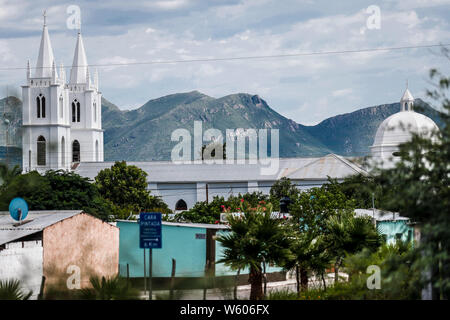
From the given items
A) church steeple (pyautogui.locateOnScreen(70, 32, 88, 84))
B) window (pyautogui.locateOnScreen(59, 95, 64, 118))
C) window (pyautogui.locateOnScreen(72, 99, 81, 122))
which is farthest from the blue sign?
window (pyautogui.locateOnScreen(72, 99, 81, 122))

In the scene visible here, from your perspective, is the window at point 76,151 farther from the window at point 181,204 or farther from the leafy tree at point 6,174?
the leafy tree at point 6,174

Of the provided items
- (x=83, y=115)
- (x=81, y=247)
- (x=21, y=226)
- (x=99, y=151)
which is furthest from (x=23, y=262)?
(x=99, y=151)

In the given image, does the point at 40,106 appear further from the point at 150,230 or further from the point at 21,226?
the point at 150,230

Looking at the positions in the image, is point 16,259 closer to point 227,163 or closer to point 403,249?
point 403,249

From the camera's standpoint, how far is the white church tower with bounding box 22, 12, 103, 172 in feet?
316

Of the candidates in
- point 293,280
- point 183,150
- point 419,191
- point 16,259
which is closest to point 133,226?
point 293,280

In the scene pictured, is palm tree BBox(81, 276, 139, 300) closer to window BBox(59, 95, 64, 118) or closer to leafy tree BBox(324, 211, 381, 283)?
leafy tree BBox(324, 211, 381, 283)

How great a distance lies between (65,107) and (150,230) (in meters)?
93.0

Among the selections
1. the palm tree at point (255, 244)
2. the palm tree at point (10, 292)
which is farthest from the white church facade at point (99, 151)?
the palm tree at point (10, 292)

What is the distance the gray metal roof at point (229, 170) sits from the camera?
83.5 m

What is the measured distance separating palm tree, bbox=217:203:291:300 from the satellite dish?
595cm
